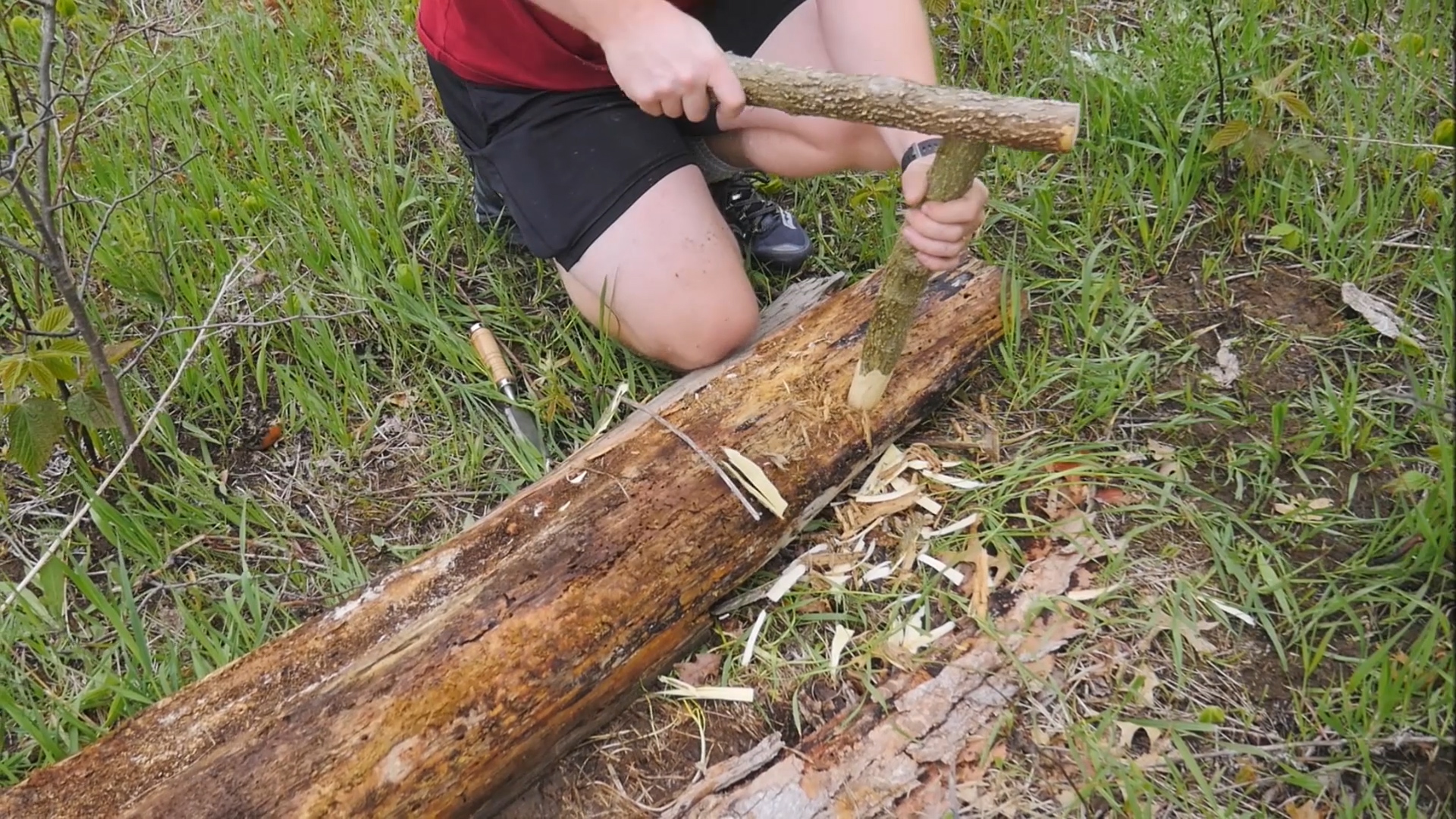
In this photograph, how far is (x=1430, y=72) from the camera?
7.52ft

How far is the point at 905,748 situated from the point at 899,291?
0.74m

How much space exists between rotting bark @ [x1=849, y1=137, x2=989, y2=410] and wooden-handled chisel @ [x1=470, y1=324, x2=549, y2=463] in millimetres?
673

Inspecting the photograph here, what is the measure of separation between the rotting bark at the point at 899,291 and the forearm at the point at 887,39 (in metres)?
0.37

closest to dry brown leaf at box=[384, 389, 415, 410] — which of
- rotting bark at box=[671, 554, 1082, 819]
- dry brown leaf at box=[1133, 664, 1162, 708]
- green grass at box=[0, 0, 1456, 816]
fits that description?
green grass at box=[0, 0, 1456, 816]

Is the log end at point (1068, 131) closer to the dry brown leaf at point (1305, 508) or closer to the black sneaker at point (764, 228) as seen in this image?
the dry brown leaf at point (1305, 508)

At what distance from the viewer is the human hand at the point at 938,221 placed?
155cm

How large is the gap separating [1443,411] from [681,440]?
1313 mm

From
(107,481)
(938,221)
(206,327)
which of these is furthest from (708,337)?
(107,481)

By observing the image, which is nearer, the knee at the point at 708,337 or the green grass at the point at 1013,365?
the green grass at the point at 1013,365

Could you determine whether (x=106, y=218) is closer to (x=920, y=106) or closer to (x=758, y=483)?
(x=758, y=483)

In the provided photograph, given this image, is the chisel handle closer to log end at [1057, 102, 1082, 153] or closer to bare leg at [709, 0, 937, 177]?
bare leg at [709, 0, 937, 177]

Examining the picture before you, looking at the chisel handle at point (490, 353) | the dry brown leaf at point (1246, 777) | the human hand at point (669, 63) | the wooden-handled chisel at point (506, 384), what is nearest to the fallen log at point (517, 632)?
the wooden-handled chisel at point (506, 384)

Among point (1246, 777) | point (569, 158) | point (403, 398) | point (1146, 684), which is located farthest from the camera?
point (403, 398)

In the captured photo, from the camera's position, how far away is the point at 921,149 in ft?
5.79
